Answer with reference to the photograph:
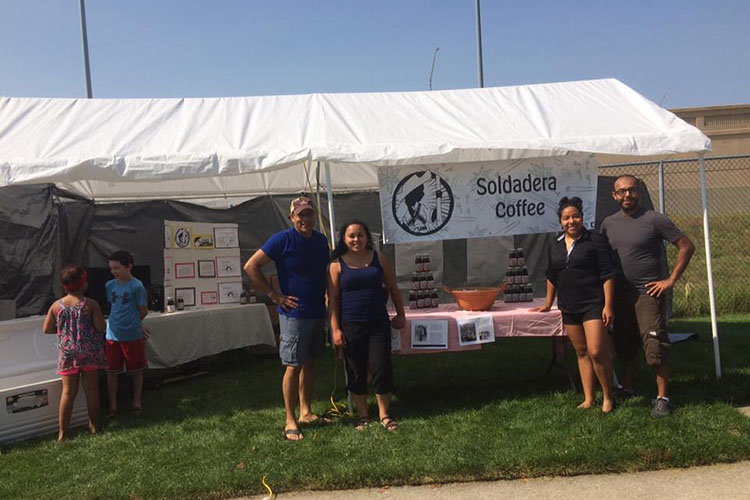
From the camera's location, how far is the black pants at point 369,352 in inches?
181

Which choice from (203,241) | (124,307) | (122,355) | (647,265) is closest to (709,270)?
(647,265)

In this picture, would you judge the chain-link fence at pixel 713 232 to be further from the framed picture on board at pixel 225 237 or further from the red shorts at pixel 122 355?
the red shorts at pixel 122 355

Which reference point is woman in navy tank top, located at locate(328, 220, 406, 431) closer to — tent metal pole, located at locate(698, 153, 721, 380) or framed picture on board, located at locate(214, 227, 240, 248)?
tent metal pole, located at locate(698, 153, 721, 380)

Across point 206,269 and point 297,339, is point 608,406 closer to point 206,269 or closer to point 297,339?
point 297,339

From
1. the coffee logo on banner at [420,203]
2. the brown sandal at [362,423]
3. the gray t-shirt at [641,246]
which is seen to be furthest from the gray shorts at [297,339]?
the gray t-shirt at [641,246]

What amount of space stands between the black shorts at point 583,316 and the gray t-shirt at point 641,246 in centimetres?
36

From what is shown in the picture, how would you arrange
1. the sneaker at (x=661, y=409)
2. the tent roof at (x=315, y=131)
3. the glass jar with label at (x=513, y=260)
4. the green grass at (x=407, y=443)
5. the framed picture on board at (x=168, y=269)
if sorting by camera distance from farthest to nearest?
the framed picture on board at (x=168, y=269) → the glass jar with label at (x=513, y=260) → the tent roof at (x=315, y=131) → the sneaker at (x=661, y=409) → the green grass at (x=407, y=443)

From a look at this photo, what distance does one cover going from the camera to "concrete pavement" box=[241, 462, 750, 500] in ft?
11.0

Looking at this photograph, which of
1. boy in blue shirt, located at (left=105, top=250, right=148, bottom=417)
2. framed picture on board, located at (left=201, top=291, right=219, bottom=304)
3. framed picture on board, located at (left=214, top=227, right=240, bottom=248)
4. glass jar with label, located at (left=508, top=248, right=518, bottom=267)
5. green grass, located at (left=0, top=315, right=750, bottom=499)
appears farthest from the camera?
framed picture on board, located at (left=214, top=227, right=240, bottom=248)

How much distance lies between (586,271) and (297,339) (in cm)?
218

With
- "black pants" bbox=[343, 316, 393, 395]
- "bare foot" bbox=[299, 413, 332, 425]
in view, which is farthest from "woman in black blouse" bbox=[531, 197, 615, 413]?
"bare foot" bbox=[299, 413, 332, 425]

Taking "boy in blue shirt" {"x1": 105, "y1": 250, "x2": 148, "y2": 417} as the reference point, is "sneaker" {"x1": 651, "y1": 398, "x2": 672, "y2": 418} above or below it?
below

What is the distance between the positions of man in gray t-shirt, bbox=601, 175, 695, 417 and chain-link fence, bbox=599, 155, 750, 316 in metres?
2.67

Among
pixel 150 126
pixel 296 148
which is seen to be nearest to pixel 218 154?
pixel 296 148
